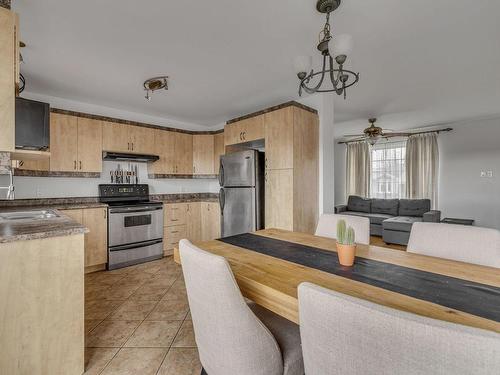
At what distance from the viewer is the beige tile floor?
167cm

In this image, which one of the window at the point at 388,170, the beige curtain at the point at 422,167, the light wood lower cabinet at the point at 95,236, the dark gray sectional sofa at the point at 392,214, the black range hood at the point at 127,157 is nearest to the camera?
the light wood lower cabinet at the point at 95,236

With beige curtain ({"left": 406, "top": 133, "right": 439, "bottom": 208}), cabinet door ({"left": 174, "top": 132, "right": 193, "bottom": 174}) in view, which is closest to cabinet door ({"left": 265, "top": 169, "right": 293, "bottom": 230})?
cabinet door ({"left": 174, "top": 132, "right": 193, "bottom": 174})

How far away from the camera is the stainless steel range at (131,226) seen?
Result: 3508 millimetres

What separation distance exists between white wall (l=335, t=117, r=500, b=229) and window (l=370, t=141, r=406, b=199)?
80cm

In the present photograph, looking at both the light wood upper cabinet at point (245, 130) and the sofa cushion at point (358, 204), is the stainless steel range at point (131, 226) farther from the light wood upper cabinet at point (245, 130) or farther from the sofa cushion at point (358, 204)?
the sofa cushion at point (358, 204)

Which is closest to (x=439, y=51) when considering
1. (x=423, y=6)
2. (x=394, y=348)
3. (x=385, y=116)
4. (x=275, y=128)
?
(x=423, y=6)

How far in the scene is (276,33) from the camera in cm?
203

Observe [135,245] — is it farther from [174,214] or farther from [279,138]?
[279,138]

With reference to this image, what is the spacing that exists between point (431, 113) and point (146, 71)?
479cm

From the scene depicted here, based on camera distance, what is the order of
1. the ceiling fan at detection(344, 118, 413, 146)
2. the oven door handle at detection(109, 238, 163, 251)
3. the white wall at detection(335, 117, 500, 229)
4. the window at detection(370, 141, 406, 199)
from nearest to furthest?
the oven door handle at detection(109, 238, 163, 251) → the ceiling fan at detection(344, 118, 413, 146) → the white wall at detection(335, 117, 500, 229) → the window at detection(370, 141, 406, 199)

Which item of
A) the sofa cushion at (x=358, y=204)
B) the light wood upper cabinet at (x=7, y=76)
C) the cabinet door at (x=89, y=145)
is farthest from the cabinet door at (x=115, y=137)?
the sofa cushion at (x=358, y=204)

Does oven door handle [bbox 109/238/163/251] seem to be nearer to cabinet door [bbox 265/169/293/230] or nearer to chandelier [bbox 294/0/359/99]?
cabinet door [bbox 265/169/293/230]

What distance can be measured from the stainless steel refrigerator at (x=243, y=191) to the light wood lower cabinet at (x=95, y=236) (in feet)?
5.52

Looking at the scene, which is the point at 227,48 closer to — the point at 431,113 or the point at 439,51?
the point at 439,51
